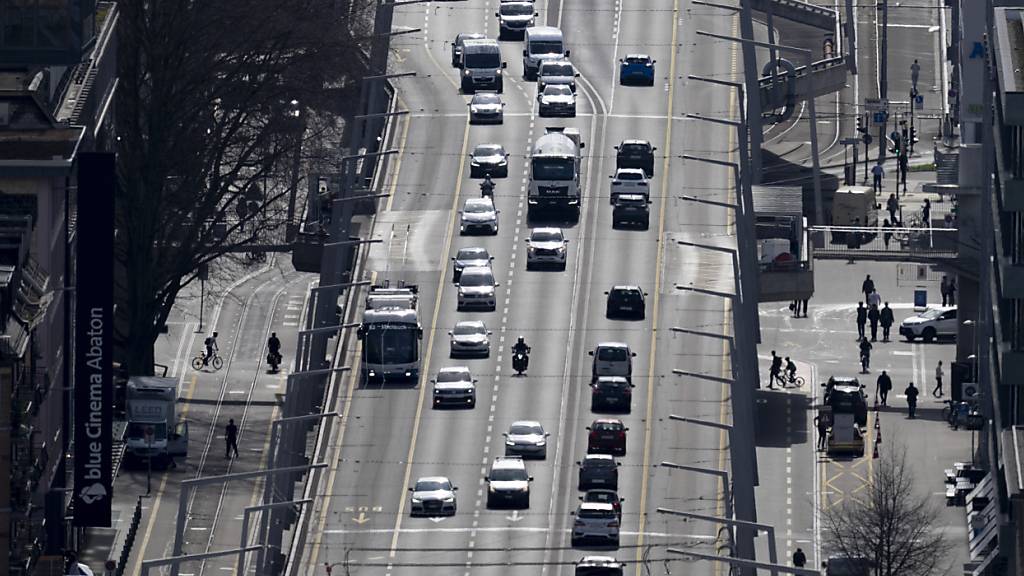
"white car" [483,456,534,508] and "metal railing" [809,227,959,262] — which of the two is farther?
"metal railing" [809,227,959,262]

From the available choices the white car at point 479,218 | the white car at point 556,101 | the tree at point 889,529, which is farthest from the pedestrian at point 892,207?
the tree at point 889,529

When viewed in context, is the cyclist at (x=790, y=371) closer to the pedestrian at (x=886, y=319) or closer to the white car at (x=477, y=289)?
the pedestrian at (x=886, y=319)

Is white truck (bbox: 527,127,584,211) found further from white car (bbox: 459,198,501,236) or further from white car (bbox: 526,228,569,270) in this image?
white car (bbox: 526,228,569,270)

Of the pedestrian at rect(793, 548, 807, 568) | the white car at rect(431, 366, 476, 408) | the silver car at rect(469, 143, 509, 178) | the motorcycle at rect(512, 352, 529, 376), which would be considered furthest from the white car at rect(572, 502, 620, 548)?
the silver car at rect(469, 143, 509, 178)

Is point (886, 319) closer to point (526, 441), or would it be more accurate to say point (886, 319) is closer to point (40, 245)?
point (526, 441)

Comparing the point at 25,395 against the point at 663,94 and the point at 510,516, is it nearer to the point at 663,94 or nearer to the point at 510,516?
the point at 510,516

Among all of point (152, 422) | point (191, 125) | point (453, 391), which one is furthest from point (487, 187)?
point (152, 422)
